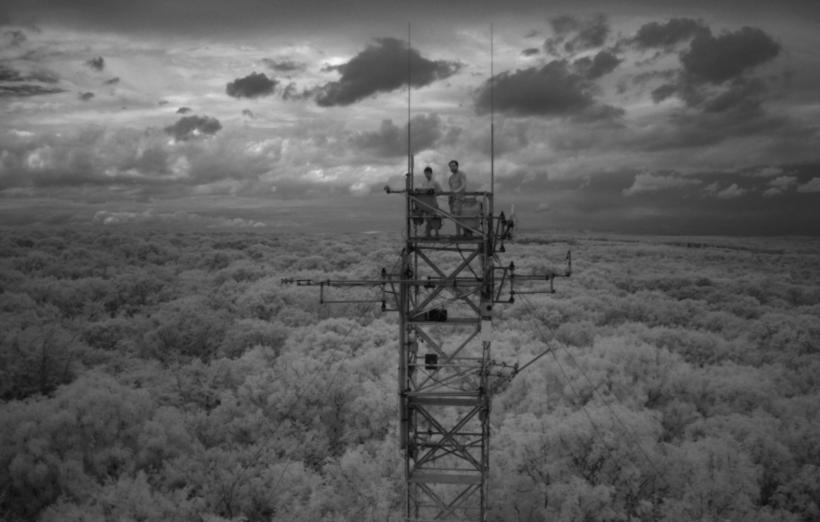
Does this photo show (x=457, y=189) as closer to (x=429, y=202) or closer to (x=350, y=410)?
(x=429, y=202)

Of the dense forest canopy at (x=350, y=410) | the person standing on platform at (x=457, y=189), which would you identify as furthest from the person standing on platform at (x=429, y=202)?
the dense forest canopy at (x=350, y=410)

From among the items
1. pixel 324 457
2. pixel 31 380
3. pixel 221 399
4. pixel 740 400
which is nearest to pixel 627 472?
pixel 740 400

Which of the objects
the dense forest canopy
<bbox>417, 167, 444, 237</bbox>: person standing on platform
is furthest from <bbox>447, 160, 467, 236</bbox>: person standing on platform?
the dense forest canopy

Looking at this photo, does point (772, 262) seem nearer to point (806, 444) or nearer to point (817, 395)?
point (817, 395)

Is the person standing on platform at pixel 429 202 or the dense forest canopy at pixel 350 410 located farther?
the dense forest canopy at pixel 350 410

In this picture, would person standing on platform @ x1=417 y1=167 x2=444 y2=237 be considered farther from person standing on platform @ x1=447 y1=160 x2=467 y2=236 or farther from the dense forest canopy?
the dense forest canopy

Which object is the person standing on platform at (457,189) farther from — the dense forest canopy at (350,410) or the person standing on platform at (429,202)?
the dense forest canopy at (350,410)

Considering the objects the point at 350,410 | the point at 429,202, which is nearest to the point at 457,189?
the point at 429,202

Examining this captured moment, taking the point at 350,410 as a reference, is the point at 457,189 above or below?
above

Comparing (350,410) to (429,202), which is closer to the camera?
(429,202)

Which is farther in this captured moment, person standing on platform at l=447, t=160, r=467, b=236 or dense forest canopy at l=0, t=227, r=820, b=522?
dense forest canopy at l=0, t=227, r=820, b=522
